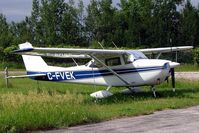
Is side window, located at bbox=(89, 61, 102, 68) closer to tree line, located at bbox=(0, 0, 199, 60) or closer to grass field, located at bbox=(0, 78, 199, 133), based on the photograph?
grass field, located at bbox=(0, 78, 199, 133)

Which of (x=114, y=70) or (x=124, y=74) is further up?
(x=114, y=70)

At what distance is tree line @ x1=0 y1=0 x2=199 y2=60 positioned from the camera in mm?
68000

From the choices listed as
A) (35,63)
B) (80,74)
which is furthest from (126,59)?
(35,63)

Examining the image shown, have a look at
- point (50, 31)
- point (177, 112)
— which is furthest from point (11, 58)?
point (177, 112)

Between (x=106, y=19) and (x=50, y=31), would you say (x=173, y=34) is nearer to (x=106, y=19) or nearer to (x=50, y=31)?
(x=106, y=19)

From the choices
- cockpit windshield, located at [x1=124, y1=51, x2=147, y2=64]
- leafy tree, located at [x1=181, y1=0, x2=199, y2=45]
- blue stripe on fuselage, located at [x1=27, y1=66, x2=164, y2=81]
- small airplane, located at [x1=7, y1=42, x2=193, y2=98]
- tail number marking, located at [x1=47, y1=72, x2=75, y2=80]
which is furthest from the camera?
leafy tree, located at [x1=181, y1=0, x2=199, y2=45]

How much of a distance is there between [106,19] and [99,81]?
4792cm

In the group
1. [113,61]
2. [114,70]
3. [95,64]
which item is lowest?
[114,70]

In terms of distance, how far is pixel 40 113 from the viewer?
41.8 ft

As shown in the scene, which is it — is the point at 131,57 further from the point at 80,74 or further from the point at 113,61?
the point at 80,74

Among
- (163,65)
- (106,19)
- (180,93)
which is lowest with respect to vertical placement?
(180,93)

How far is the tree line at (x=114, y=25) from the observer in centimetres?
6800

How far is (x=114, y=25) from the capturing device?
7025 centimetres

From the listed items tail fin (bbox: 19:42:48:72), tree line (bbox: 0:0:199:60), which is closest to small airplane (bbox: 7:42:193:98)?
tail fin (bbox: 19:42:48:72)
